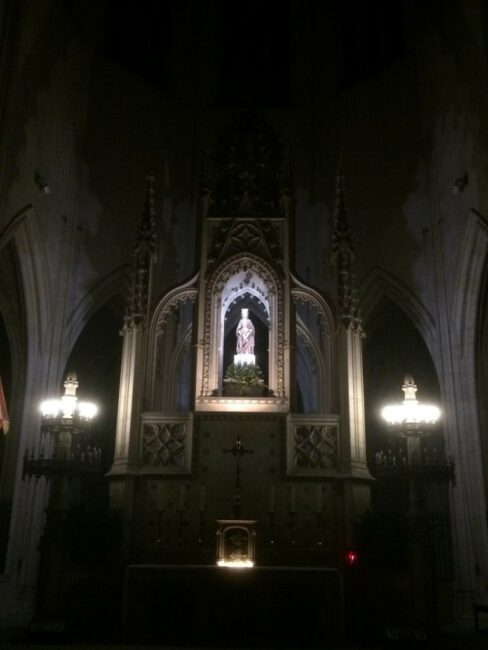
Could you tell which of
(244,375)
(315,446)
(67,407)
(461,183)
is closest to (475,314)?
(461,183)

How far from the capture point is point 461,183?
15023 millimetres

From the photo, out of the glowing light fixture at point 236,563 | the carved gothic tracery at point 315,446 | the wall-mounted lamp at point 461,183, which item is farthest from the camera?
the wall-mounted lamp at point 461,183

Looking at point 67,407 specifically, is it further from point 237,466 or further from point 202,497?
point 237,466

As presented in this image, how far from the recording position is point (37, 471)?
9781mm

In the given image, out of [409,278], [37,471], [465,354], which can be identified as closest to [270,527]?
[37,471]

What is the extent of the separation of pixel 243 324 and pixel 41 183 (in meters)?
5.56

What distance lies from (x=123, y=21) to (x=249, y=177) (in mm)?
8291

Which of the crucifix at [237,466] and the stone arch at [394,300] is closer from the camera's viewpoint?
the crucifix at [237,466]

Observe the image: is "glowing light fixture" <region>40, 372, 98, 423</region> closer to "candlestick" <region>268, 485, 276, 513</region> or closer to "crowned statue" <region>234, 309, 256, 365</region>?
"candlestick" <region>268, 485, 276, 513</region>

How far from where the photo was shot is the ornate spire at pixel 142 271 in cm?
1291

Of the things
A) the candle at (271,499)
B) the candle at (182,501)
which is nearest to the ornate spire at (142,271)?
the candle at (182,501)

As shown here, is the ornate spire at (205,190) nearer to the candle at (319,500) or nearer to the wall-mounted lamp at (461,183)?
the wall-mounted lamp at (461,183)

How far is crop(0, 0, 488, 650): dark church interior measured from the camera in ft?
33.0

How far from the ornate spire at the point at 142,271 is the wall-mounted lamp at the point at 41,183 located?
265 centimetres
